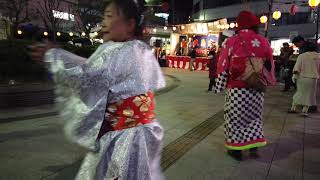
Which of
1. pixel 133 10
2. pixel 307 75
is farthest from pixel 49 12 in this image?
pixel 133 10

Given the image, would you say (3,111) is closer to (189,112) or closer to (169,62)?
(189,112)

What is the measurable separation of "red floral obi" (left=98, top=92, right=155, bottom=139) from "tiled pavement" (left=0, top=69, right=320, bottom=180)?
2208mm

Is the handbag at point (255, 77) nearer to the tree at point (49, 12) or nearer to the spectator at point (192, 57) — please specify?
the spectator at point (192, 57)

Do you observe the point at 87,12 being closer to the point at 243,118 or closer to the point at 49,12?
the point at 49,12

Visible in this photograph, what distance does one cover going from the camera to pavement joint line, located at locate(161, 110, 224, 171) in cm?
479

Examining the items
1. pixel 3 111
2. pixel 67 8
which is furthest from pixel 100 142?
pixel 67 8

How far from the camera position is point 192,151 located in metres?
5.21

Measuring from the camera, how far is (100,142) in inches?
82.0

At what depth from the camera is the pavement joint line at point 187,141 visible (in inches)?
A: 189

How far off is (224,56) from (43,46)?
10.8 feet

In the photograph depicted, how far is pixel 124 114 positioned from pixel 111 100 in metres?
0.12

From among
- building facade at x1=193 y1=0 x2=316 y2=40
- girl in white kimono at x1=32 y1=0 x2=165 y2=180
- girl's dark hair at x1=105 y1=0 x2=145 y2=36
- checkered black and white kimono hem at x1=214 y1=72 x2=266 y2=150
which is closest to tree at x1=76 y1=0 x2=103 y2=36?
building facade at x1=193 y1=0 x2=316 y2=40

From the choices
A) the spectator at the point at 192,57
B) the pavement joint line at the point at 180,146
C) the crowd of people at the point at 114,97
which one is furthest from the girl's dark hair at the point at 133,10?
the spectator at the point at 192,57

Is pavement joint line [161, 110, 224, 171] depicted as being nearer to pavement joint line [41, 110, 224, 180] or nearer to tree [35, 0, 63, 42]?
pavement joint line [41, 110, 224, 180]
